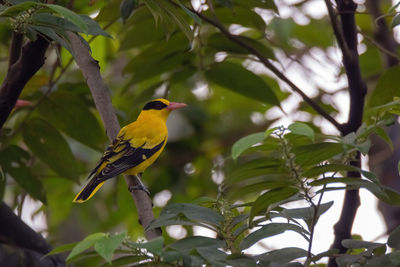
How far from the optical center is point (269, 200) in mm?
1571

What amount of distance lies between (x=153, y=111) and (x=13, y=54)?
172cm

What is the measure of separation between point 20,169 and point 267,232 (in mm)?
1408

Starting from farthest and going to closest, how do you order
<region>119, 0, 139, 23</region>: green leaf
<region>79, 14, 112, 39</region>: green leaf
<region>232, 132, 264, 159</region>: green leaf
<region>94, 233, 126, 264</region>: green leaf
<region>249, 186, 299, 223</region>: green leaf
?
<region>119, 0, 139, 23</region>: green leaf < <region>79, 14, 112, 39</region>: green leaf < <region>249, 186, 299, 223</region>: green leaf < <region>232, 132, 264, 159</region>: green leaf < <region>94, 233, 126, 264</region>: green leaf

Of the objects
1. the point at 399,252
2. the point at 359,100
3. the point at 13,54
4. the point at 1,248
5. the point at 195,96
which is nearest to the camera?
the point at 399,252

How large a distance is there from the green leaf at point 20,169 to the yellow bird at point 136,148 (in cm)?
21

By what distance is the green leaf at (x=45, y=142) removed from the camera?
2578 millimetres

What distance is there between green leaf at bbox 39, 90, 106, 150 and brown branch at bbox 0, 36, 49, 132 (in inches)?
32.1

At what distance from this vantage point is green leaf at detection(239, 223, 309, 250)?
151 centimetres

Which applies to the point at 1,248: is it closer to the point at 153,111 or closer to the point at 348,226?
the point at 348,226

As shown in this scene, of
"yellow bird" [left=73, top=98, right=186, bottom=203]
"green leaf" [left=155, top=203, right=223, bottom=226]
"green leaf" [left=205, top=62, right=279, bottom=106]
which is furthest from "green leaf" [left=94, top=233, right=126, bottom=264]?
"green leaf" [left=205, top=62, right=279, bottom=106]

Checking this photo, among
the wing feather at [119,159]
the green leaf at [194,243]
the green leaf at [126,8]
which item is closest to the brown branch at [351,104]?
the green leaf at [126,8]

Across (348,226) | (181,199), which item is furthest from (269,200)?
(181,199)

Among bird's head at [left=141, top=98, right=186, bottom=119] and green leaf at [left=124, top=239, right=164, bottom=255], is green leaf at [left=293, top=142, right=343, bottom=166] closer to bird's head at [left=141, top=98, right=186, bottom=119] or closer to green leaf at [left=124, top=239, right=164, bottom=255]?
green leaf at [left=124, top=239, right=164, bottom=255]

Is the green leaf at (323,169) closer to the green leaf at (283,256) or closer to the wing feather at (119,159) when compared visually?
the green leaf at (283,256)
